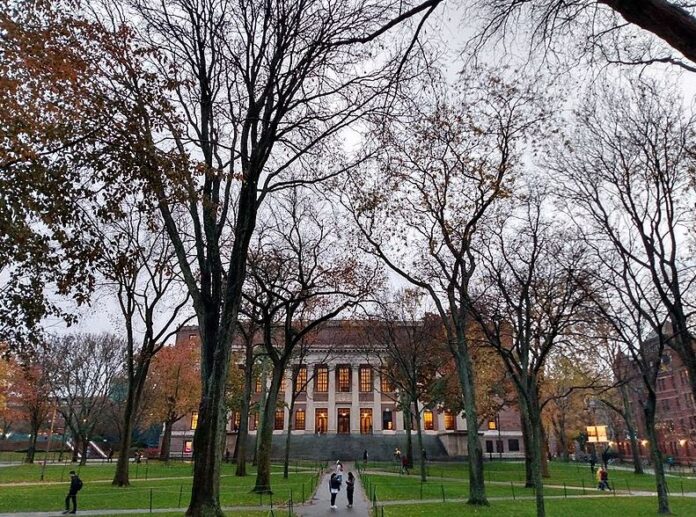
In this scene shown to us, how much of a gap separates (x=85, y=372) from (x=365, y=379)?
34.1 meters

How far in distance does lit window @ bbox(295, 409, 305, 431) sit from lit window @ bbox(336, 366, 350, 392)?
5.91 metres

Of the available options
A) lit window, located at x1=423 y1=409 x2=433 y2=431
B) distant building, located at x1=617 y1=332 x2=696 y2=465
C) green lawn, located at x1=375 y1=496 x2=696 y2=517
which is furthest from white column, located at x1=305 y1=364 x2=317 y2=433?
green lawn, located at x1=375 y1=496 x2=696 y2=517

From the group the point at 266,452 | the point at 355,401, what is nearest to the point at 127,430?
the point at 266,452

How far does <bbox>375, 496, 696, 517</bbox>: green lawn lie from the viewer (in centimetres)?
1694

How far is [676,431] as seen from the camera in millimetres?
62312

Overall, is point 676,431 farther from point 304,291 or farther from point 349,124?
point 349,124

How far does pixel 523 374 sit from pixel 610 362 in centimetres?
2562

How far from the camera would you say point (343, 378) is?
6950 centimetres

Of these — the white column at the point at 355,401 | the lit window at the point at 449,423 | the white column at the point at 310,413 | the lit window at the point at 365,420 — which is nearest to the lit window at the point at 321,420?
the white column at the point at 310,413

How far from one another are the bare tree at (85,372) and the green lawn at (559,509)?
41891 millimetres

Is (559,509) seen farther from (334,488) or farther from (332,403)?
(332,403)

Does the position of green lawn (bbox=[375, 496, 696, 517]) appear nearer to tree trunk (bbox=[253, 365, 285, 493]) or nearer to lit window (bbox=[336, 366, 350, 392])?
tree trunk (bbox=[253, 365, 285, 493])

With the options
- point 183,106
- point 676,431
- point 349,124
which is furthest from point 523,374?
point 676,431

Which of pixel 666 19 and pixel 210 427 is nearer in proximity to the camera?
pixel 666 19
